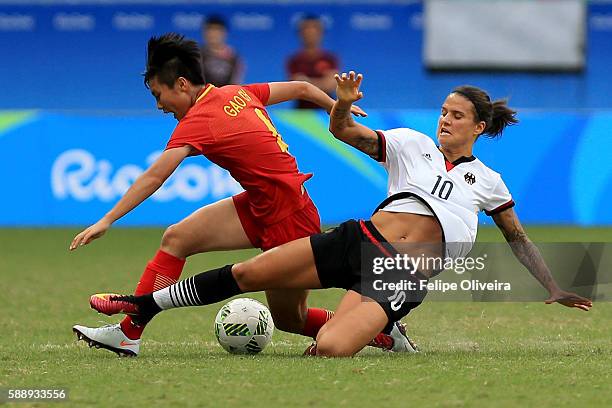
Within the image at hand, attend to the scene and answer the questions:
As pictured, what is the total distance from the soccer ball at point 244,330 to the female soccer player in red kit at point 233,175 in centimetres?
19

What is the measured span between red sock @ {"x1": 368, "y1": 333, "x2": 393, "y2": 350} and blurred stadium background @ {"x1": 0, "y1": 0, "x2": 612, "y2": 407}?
0.99 feet

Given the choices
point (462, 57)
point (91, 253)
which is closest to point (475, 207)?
point (91, 253)

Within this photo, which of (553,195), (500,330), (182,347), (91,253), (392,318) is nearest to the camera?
(392,318)

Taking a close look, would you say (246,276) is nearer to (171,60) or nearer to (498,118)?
(171,60)

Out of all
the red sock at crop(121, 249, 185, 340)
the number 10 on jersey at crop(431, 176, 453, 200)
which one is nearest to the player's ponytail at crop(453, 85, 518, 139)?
the number 10 on jersey at crop(431, 176, 453, 200)

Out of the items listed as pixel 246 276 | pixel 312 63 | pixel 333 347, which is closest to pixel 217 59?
pixel 312 63

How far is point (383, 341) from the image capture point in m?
7.06

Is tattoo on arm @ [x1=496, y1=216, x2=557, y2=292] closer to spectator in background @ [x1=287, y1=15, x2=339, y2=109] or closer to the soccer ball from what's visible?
the soccer ball

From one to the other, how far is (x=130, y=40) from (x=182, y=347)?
628 inches

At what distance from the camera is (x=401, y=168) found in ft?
22.7

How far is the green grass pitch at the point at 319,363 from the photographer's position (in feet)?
17.7

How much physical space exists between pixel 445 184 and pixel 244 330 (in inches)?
53.3

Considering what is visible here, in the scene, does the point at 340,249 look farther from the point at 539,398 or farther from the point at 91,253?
the point at 91,253

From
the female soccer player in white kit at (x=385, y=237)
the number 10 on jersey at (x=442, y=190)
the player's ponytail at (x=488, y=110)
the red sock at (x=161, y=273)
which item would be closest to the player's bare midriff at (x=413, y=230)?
the female soccer player in white kit at (x=385, y=237)
